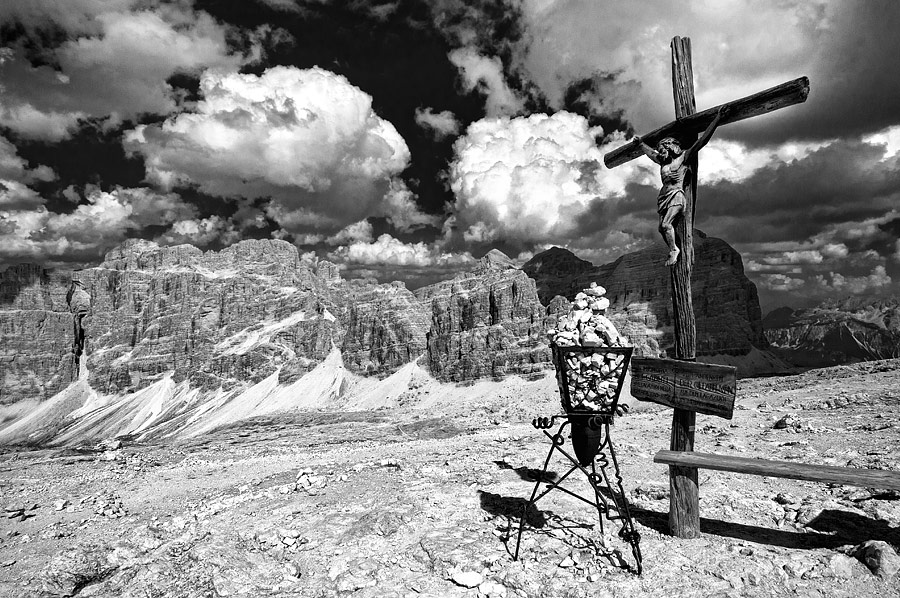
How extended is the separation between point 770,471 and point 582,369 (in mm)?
3485

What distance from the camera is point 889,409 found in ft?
63.7

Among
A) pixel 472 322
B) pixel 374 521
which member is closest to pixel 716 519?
pixel 374 521

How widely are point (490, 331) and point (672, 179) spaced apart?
150 metres

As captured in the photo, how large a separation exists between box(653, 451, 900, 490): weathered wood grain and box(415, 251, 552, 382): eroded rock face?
440 ft

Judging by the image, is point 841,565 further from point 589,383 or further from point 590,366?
point 590,366

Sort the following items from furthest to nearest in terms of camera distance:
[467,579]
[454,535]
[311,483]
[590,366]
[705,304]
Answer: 1. [705,304]
2. [311,483]
3. [454,535]
4. [590,366]
5. [467,579]

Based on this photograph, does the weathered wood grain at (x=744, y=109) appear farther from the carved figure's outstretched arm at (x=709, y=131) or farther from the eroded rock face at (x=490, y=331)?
the eroded rock face at (x=490, y=331)

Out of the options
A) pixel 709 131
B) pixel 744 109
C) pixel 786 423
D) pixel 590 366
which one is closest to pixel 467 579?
pixel 590 366

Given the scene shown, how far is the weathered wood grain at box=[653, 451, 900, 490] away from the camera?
6.96 metres

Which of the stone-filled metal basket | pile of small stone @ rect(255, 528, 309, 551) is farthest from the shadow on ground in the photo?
pile of small stone @ rect(255, 528, 309, 551)

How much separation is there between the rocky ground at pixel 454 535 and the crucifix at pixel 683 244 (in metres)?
0.83

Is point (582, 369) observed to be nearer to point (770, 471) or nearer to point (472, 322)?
point (770, 471)

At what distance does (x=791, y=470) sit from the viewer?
7535mm

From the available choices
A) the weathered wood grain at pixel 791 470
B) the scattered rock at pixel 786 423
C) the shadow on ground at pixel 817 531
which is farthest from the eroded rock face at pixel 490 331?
the weathered wood grain at pixel 791 470
